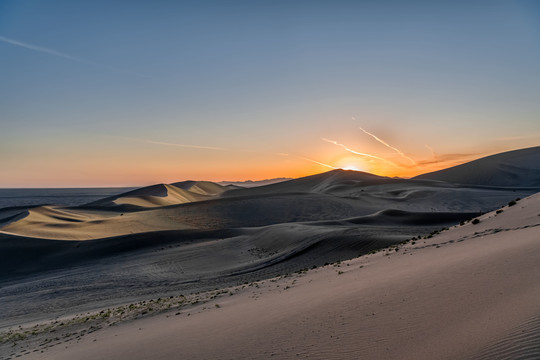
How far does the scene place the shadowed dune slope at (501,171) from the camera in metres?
85.9

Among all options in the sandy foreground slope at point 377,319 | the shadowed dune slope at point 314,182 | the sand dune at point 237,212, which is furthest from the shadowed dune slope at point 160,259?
the shadowed dune slope at point 314,182

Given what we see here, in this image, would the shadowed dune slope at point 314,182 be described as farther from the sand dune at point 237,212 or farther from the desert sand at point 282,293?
the desert sand at point 282,293

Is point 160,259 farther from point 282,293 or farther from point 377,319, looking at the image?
point 377,319

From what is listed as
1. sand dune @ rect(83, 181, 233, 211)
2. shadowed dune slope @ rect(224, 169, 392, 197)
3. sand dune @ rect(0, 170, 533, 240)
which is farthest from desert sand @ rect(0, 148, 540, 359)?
shadowed dune slope @ rect(224, 169, 392, 197)

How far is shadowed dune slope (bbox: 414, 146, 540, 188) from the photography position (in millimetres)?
85894

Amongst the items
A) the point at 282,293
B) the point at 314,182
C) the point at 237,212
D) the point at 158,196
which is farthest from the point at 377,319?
the point at 314,182

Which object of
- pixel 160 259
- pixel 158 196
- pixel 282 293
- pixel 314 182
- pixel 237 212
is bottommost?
pixel 160 259

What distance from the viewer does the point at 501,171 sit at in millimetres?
91375

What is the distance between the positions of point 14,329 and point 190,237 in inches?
775

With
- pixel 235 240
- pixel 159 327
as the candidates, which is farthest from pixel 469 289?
pixel 235 240

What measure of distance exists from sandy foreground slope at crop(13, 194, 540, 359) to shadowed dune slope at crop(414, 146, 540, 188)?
8664 cm

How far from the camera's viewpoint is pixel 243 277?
18.2 meters

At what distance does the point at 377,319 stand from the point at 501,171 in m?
99.3

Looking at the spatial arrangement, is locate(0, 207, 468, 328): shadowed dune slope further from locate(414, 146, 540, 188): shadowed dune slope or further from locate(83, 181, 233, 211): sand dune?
locate(414, 146, 540, 188): shadowed dune slope
